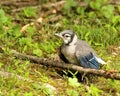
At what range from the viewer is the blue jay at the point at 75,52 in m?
6.57

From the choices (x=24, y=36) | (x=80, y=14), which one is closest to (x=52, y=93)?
(x=24, y=36)

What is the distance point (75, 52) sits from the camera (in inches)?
259

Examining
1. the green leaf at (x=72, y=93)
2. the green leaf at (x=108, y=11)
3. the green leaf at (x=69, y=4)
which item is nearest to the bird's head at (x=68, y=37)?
the green leaf at (x=72, y=93)

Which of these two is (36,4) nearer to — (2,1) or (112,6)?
(2,1)

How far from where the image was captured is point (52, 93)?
595 centimetres

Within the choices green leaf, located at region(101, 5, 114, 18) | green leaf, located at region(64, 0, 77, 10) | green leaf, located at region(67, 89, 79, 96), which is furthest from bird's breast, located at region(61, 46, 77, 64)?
green leaf, located at region(64, 0, 77, 10)

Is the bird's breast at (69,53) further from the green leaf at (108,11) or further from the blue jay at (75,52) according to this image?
the green leaf at (108,11)

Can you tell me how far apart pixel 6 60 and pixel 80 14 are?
2.71 m

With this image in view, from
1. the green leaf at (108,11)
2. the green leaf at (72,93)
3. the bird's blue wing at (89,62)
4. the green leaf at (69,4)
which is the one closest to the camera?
the green leaf at (72,93)

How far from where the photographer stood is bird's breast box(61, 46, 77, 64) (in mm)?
6582

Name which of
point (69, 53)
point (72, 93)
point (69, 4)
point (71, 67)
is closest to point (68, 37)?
point (69, 53)

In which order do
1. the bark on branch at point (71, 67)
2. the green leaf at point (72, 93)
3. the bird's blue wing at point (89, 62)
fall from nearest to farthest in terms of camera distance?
the green leaf at point (72, 93)
the bark on branch at point (71, 67)
the bird's blue wing at point (89, 62)

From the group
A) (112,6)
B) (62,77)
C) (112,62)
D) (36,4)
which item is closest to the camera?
(62,77)

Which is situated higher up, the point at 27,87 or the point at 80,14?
the point at 80,14
